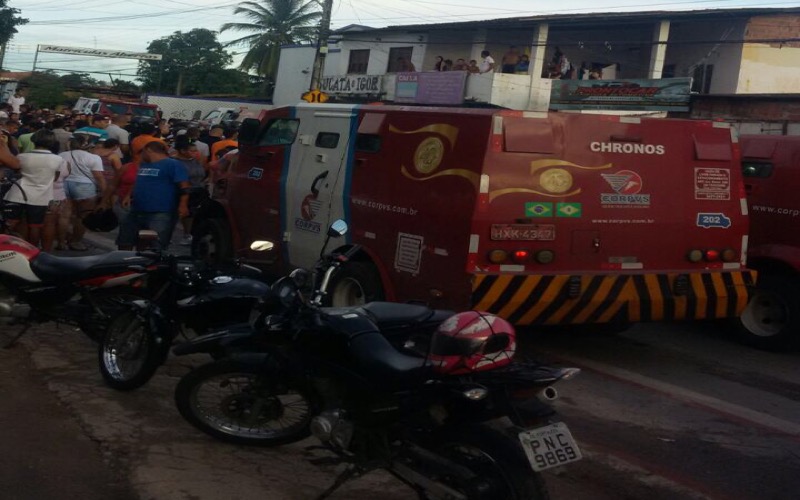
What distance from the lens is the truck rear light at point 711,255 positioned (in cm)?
786

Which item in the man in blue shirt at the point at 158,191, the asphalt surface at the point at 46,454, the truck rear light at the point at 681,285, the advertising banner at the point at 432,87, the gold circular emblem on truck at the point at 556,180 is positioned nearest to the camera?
the asphalt surface at the point at 46,454

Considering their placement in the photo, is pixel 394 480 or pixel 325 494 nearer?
pixel 325 494

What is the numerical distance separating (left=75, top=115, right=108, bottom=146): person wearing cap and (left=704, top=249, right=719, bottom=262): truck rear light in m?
9.11

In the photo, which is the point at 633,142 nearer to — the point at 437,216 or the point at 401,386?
the point at 437,216

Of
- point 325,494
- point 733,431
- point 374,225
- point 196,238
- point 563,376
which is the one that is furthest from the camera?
point 196,238

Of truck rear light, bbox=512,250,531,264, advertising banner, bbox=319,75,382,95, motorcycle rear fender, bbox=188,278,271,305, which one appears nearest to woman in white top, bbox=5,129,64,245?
motorcycle rear fender, bbox=188,278,271,305

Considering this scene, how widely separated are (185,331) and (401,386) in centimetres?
269

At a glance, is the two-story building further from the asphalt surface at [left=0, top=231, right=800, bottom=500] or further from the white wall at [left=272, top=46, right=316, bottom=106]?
the asphalt surface at [left=0, top=231, right=800, bottom=500]

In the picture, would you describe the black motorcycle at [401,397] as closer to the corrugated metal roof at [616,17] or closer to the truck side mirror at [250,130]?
the truck side mirror at [250,130]

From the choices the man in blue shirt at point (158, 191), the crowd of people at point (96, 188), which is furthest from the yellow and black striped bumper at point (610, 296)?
the man in blue shirt at point (158, 191)

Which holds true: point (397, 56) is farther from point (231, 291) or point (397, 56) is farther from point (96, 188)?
point (231, 291)

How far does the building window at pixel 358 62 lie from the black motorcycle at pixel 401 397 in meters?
34.9

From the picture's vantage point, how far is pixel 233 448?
5.26m

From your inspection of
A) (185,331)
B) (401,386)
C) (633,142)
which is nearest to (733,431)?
(633,142)
